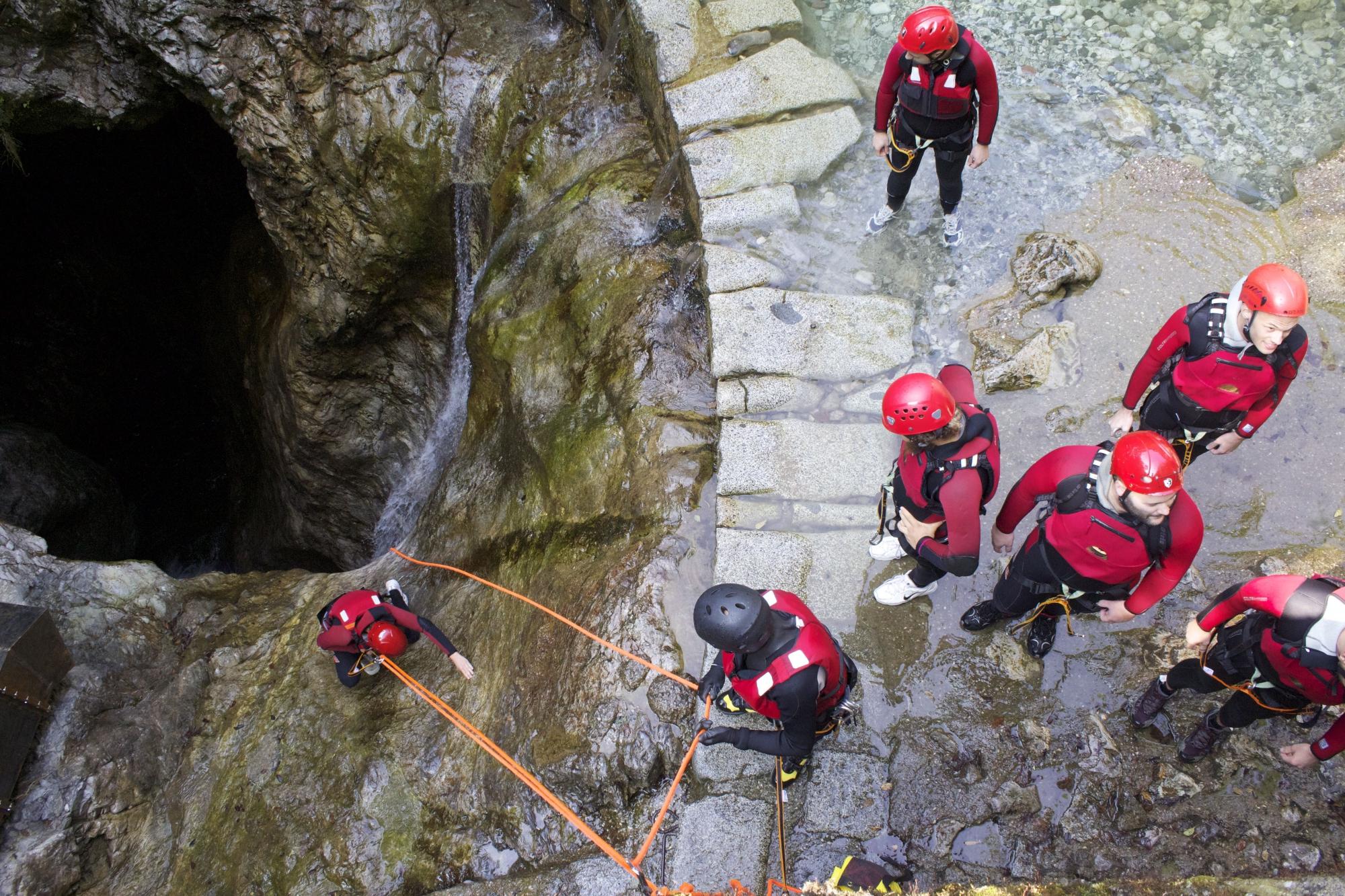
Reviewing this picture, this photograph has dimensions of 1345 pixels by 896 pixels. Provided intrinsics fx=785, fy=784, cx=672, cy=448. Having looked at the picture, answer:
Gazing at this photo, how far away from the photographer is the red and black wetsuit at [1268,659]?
8.69 ft

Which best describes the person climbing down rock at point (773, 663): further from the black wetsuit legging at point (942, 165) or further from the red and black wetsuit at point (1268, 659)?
the black wetsuit legging at point (942, 165)

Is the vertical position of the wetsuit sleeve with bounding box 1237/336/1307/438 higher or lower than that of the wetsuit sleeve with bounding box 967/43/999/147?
lower

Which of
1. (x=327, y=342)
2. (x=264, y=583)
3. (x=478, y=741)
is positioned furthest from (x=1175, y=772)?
(x=327, y=342)

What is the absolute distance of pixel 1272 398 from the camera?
10.6 feet

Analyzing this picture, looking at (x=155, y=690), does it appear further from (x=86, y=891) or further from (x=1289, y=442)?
(x=1289, y=442)

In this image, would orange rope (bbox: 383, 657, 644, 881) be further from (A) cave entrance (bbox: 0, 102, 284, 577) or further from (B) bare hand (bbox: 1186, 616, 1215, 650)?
(A) cave entrance (bbox: 0, 102, 284, 577)

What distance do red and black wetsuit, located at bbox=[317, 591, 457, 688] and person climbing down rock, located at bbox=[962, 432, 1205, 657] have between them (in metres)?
3.01

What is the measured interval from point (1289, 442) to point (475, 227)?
18.3ft

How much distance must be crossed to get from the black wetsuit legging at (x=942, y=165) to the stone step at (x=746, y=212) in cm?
63

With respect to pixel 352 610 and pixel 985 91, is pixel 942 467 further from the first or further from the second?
pixel 352 610

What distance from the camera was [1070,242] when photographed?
4.45m

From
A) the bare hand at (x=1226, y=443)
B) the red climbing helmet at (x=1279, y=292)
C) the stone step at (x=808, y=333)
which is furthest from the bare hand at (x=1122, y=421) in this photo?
the stone step at (x=808, y=333)

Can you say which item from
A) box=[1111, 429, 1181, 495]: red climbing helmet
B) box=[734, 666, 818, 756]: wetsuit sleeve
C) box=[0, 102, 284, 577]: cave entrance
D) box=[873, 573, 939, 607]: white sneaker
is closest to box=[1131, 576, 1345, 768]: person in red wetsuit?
box=[1111, 429, 1181, 495]: red climbing helmet

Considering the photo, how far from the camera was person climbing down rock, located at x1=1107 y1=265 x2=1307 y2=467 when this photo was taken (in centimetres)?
292
